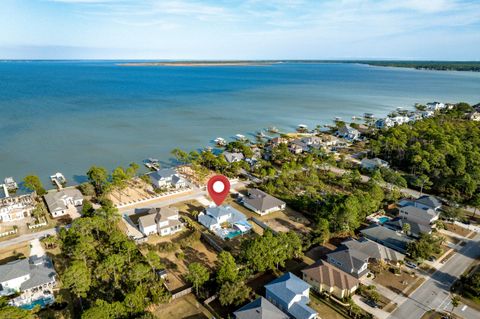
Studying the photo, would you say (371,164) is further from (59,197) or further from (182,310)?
(59,197)

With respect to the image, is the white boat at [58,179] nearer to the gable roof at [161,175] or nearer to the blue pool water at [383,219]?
the gable roof at [161,175]

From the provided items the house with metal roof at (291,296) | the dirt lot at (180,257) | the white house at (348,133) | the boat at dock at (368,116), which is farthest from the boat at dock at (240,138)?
the house with metal roof at (291,296)

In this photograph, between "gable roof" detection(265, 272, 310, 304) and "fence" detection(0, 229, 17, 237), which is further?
"fence" detection(0, 229, 17, 237)

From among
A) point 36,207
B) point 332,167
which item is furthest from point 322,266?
point 36,207

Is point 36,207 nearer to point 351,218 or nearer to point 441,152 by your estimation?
point 351,218

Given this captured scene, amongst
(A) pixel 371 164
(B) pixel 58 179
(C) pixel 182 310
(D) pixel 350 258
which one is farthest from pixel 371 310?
(B) pixel 58 179

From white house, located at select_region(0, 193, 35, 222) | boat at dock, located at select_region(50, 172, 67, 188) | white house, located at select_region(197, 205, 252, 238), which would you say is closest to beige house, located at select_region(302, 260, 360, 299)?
white house, located at select_region(197, 205, 252, 238)

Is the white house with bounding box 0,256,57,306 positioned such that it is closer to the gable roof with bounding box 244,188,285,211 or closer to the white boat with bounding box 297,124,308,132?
the gable roof with bounding box 244,188,285,211
